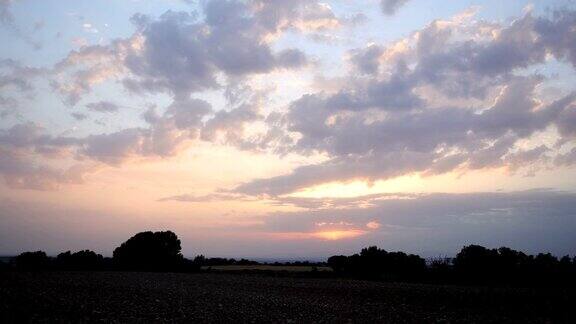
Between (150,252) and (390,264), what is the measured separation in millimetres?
39923

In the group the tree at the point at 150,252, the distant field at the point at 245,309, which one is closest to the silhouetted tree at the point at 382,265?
the tree at the point at 150,252

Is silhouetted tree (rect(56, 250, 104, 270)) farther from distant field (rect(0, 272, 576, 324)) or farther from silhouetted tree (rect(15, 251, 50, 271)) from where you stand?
distant field (rect(0, 272, 576, 324))

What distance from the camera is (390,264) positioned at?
236 ft

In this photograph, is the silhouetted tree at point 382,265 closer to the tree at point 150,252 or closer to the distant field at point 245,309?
the tree at point 150,252

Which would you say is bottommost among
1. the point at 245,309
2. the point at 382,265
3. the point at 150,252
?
the point at 245,309

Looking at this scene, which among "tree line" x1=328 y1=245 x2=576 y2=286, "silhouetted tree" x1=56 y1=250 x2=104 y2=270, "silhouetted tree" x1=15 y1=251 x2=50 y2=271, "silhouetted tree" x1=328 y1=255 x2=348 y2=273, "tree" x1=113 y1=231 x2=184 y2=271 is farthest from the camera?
"silhouetted tree" x1=328 y1=255 x2=348 y2=273

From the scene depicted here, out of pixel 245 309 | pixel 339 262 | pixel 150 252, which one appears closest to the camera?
pixel 245 309

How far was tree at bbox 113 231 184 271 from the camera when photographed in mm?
70625

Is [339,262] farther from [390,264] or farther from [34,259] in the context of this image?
[34,259]

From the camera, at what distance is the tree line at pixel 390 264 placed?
2190 inches

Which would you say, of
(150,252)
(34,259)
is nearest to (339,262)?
(150,252)

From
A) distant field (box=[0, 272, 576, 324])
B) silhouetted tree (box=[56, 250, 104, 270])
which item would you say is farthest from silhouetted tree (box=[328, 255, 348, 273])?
distant field (box=[0, 272, 576, 324])

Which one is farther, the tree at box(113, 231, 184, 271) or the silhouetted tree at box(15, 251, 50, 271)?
the tree at box(113, 231, 184, 271)

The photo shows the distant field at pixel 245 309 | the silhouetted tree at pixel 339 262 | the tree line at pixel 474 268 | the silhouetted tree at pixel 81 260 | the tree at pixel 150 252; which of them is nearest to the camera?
the distant field at pixel 245 309
